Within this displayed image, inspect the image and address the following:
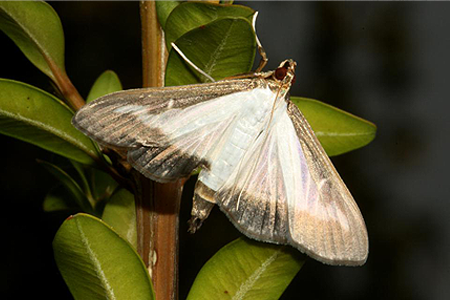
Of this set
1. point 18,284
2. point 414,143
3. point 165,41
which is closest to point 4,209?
point 18,284

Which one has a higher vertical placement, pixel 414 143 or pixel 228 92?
pixel 228 92

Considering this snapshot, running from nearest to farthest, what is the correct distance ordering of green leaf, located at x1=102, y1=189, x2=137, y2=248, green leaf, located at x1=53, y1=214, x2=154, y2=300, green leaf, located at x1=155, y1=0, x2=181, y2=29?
1. green leaf, located at x1=53, y1=214, x2=154, y2=300
2. green leaf, located at x1=155, y1=0, x2=181, y2=29
3. green leaf, located at x1=102, y1=189, x2=137, y2=248

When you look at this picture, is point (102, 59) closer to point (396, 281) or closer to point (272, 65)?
point (272, 65)

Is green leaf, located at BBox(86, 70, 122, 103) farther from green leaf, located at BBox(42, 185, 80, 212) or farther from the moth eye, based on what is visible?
the moth eye

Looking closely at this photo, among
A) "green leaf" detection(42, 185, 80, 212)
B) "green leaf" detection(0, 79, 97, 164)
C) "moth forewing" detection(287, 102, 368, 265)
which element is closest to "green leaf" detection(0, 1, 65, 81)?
"green leaf" detection(0, 79, 97, 164)

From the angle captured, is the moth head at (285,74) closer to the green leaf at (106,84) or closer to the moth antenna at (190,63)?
the moth antenna at (190,63)

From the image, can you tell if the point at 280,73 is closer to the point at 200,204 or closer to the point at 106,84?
the point at 200,204
